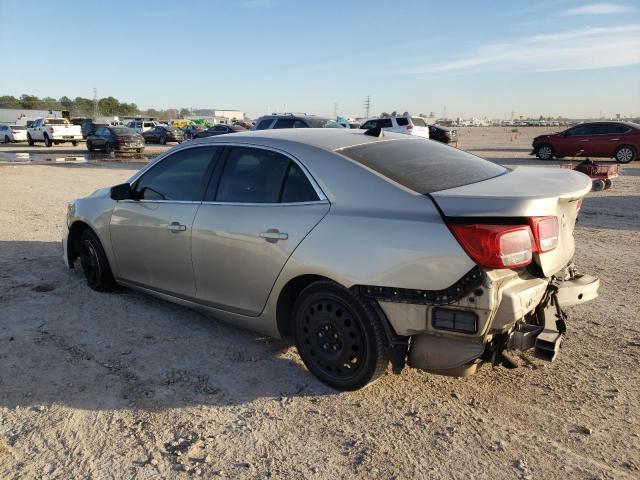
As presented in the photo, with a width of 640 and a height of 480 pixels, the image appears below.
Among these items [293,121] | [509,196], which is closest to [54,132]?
[293,121]

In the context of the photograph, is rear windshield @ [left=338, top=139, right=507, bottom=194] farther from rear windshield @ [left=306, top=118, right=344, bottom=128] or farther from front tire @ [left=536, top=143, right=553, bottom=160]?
front tire @ [left=536, top=143, right=553, bottom=160]

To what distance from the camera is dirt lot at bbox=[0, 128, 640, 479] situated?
2.63 m

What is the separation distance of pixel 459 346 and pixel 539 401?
784 mm

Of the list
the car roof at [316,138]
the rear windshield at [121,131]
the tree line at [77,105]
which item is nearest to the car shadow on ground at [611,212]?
the car roof at [316,138]

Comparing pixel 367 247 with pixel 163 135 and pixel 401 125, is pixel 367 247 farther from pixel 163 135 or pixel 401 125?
pixel 163 135

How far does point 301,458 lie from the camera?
2.69 metres

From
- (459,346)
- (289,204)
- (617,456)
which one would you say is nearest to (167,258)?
(289,204)

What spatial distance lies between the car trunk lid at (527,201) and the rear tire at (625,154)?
1857 centimetres

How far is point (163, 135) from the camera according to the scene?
36.9 meters

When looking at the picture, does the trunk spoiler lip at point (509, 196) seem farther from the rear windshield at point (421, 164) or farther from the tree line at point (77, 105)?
the tree line at point (77, 105)

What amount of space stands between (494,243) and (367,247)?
0.69 meters

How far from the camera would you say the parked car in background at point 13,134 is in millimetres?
37781

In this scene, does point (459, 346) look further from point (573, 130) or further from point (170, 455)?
point (573, 130)

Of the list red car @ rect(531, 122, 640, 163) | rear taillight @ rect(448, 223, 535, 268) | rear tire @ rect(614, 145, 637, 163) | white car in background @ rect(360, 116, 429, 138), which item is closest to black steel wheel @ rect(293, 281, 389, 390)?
rear taillight @ rect(448, 223, 535, 268)
